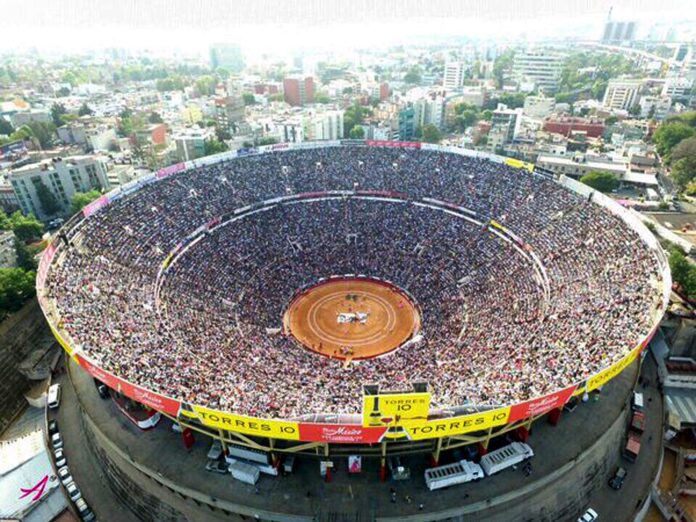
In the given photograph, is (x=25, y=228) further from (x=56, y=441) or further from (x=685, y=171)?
(x=685, y=171)

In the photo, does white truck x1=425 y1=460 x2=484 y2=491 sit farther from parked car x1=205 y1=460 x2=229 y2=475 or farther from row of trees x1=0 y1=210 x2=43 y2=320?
row of trees x1=0 y1=210 x2=43 y2=320

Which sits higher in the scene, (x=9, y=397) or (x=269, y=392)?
(x=269, y=392)

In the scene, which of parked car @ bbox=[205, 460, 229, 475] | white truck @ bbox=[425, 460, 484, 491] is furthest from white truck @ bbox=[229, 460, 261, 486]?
white truck @ bbox=[425, 460, 484, 491]

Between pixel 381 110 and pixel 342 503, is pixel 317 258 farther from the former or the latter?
pixel 381 110

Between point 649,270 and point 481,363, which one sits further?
point 649,270

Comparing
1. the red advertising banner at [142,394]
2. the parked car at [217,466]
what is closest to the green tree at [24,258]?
the red advertising banner at [142,394]

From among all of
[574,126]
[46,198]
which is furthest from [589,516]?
[574,126]

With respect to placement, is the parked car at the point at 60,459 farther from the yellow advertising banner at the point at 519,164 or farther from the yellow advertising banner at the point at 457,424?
the yellow advertising banner at the point at 519,164

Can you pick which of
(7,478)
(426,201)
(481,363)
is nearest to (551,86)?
(426,201)
